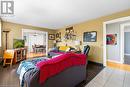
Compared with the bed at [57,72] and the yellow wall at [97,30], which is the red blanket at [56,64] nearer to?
the bed at [57,72]

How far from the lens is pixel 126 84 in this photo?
8.40ft

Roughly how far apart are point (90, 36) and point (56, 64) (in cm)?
366

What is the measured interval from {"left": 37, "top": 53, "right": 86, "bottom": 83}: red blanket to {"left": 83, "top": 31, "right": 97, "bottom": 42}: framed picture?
2.69 metres

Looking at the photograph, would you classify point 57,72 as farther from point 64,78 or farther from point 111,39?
point 111,39

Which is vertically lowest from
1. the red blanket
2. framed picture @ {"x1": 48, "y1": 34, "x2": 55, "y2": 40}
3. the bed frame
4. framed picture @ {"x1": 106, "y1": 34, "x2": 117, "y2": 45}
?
the bed frame

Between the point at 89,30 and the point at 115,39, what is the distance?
5.35 feet

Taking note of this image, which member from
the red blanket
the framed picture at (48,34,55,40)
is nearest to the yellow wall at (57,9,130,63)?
the red blanket

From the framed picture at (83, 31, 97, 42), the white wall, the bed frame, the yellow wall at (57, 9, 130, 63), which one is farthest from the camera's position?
the white wall

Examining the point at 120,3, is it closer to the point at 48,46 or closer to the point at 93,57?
the point at 93,57

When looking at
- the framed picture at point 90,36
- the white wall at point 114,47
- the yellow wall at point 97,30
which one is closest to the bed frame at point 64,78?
the yellow wall at point 97,30

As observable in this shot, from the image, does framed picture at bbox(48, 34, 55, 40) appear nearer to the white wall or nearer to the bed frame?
the white wall

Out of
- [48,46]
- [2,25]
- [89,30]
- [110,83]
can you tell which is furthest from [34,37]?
[110,83]

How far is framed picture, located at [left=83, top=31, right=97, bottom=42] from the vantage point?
4.86 metres

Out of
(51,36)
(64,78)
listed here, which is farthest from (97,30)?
(51,36)
